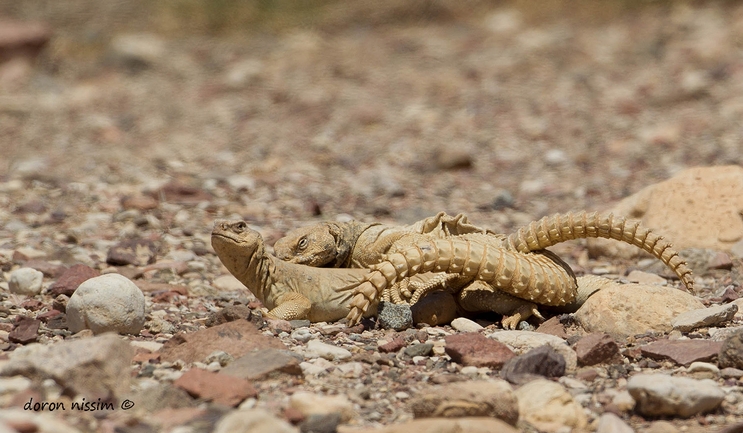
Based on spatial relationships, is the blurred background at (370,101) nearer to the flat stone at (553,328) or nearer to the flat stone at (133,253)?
the flat stone at (133,253)

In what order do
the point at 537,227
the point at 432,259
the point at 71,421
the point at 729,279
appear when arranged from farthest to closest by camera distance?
the point at 729,279 < the point at 537,227 < the point at 432,259 < the point at 71,421

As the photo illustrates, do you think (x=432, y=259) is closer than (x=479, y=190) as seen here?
Yes

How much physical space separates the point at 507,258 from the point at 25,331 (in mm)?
2596

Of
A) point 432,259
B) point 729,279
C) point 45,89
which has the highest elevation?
point 432,259

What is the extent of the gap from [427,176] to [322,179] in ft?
4.04

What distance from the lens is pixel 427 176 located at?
1074cm

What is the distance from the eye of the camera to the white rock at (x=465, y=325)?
5202 mm

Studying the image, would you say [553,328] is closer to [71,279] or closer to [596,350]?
[596,350]

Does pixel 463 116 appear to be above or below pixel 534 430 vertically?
below

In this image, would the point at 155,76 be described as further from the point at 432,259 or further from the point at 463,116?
the point at 432,259

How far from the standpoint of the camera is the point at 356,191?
390 inches

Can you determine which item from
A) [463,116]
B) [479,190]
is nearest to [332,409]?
[479,190]

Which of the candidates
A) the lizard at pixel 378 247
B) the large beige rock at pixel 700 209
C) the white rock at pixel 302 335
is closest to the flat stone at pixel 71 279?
the lizard at pixel 378 247

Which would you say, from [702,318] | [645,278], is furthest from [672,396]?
[645,278]
